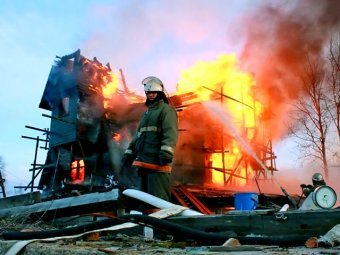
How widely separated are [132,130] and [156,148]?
11.4 metres

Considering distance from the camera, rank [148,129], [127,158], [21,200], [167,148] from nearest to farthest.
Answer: [167,148]
[148,129]
[127,158]
[21,200]

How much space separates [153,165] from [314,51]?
55.4 feet

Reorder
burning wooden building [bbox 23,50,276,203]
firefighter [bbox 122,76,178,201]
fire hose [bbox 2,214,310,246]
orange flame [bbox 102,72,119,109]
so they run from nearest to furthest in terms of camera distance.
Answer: fire hose [bbox 2,214,310,246]
firefighter [bbox 122,76,178,201]
burning wooden building [bbox 23,50,276,203]
orange flame [bbox 102,72,119,109]

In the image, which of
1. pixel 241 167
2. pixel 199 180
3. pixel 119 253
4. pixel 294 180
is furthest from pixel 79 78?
pixel 119 253

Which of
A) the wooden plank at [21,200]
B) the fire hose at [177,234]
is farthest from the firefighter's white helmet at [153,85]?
the fire hose at [177,234]

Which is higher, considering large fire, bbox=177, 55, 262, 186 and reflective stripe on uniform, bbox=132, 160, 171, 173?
large fire, bbox=177, 55, 262, 186

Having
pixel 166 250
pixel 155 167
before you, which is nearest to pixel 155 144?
pixel 155 167

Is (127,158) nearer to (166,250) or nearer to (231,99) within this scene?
(166,250)

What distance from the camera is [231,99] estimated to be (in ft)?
58.2

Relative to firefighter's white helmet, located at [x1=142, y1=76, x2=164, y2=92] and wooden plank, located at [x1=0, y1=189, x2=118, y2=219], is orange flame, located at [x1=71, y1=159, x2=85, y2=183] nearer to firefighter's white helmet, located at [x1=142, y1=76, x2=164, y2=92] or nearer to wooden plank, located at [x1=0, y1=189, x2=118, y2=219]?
wooden plank, located at [x1=0, y1=189, x2=118, y2=219]

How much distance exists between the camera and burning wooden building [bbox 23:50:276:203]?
17266 mm

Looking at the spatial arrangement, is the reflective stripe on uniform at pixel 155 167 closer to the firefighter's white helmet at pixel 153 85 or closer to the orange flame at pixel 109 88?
the firefighter's white helmet at pixel 153 85

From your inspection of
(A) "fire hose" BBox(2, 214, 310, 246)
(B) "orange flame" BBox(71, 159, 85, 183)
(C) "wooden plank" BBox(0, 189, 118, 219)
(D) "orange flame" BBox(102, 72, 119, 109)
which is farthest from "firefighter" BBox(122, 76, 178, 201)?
(B) "orange flame" BBox(71, 159, 85, 183)

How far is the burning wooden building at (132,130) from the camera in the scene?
680 inches
